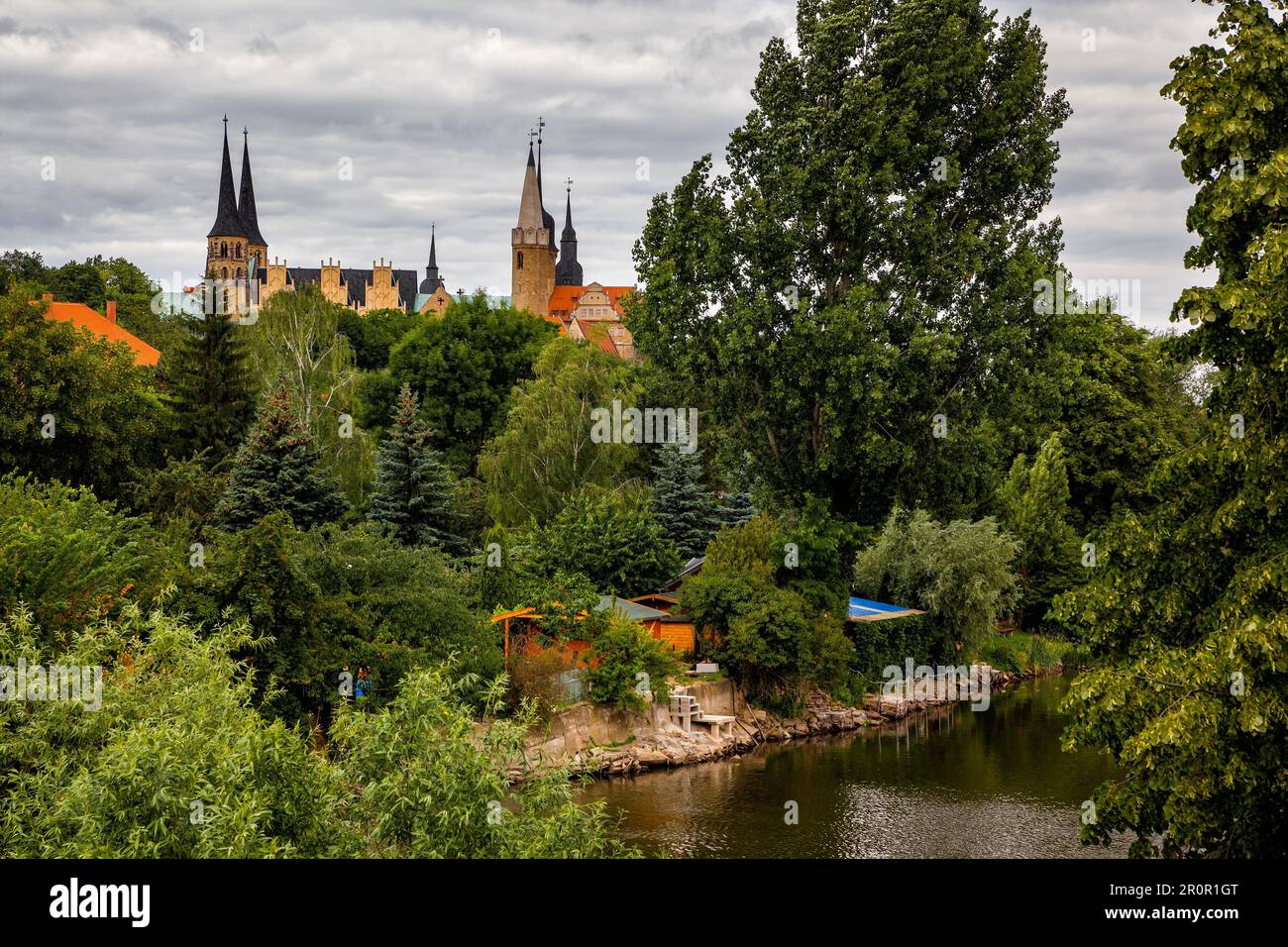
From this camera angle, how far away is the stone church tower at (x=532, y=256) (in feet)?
349

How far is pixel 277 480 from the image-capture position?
A: 2669cm

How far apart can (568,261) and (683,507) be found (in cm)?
8631

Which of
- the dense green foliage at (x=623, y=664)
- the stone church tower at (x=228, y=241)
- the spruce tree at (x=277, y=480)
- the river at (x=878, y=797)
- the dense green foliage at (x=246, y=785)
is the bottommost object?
the river at (x=878, y=797)

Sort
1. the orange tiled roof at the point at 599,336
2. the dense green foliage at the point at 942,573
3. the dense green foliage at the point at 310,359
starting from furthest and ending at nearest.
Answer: the orange tiled roof at the point at 599,336
the dense green foliage at the point at 310,359
the dense green foliage at the point at 942,573

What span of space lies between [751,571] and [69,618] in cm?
1518

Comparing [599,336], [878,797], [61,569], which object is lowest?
[878,797]

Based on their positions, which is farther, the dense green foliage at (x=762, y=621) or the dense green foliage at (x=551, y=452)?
the dense green foliage at (x=551, y=452)

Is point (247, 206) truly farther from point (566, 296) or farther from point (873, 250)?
point (873, 250)

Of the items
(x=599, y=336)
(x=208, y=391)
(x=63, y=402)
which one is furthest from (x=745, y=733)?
(x=599, y=336)

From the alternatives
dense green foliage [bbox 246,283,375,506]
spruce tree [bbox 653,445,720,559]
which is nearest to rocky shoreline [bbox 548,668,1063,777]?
spruce tree [bbox 653,445,720,559]

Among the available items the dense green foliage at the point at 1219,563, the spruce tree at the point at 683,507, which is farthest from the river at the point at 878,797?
the spruce tree at the point at 683,507

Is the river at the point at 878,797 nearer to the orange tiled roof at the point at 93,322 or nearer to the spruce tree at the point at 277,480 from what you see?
the spruce tree at the point at 277,480

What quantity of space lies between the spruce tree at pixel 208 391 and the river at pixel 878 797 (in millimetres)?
16658
